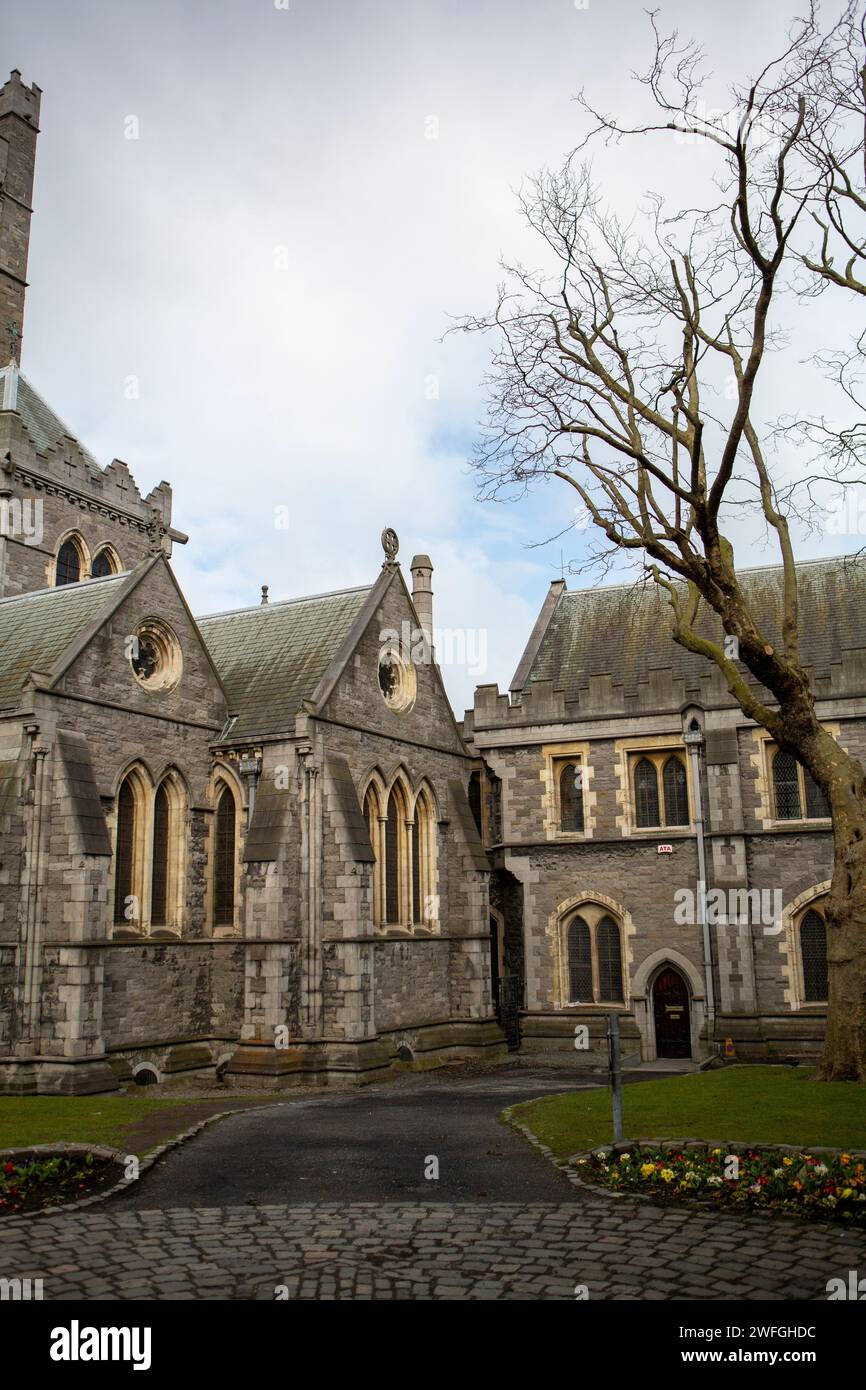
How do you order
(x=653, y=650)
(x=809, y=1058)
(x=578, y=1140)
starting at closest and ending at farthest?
(x=578, y=1140) < (x=809, y=1058) < (x=653, y=650)

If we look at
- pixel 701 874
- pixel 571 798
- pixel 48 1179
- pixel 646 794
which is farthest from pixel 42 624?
pixel 701 874

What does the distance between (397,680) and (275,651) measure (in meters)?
2.99

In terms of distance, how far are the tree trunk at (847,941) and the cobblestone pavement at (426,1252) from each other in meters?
7.60

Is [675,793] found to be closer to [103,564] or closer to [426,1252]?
[103,564]

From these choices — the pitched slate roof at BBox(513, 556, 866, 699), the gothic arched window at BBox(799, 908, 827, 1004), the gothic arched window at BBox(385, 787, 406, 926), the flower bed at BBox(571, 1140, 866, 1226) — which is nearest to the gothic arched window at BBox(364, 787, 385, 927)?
the gothic arched window at BBox(385, 787, 406, 926)

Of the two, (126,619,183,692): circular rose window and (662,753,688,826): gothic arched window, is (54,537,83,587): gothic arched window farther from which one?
(662,753,688,826): gothic arched window

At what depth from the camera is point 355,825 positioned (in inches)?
864

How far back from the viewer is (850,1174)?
9.09 m

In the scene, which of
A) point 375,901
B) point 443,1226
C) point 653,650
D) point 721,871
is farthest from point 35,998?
point 653,650

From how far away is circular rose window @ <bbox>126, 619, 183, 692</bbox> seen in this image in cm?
2197

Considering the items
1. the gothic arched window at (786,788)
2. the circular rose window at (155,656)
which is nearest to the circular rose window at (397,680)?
the circular rose window at (155,656)

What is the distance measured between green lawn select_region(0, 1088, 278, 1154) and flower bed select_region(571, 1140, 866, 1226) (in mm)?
5073

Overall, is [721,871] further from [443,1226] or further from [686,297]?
[443,1226]
